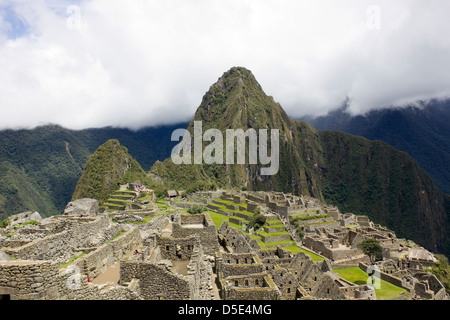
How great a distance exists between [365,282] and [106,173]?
276 ft

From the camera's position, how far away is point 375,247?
4094 centimetres

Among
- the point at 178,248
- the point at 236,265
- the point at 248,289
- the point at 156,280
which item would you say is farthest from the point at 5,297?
the point at 236,265

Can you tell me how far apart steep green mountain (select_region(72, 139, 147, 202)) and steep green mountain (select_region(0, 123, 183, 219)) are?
6.40 m

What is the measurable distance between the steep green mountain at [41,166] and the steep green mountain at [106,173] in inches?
252

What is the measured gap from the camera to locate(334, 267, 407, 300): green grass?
84.7 feet

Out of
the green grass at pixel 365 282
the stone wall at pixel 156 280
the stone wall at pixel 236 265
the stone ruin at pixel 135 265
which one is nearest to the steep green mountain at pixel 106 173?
the green grass at pixel 365 282

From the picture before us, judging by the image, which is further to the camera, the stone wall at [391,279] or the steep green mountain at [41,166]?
the steep green mountain at [41,166]

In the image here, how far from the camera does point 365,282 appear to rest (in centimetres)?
3034

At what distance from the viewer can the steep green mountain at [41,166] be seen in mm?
76375

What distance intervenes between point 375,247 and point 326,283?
24311 mm

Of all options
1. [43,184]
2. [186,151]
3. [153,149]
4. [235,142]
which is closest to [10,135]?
[43,184]

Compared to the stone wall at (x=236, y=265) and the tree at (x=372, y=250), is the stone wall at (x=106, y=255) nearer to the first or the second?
the stone wall at (x=236, y=265)

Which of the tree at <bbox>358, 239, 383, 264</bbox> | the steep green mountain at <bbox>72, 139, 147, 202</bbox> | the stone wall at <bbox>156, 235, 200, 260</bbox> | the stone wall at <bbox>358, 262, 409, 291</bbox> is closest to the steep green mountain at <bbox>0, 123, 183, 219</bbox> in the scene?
the steep green mountain at <bbox>72, 139, 147, 202</bbox>

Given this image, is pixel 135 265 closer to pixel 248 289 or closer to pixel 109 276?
pixel 109 276
